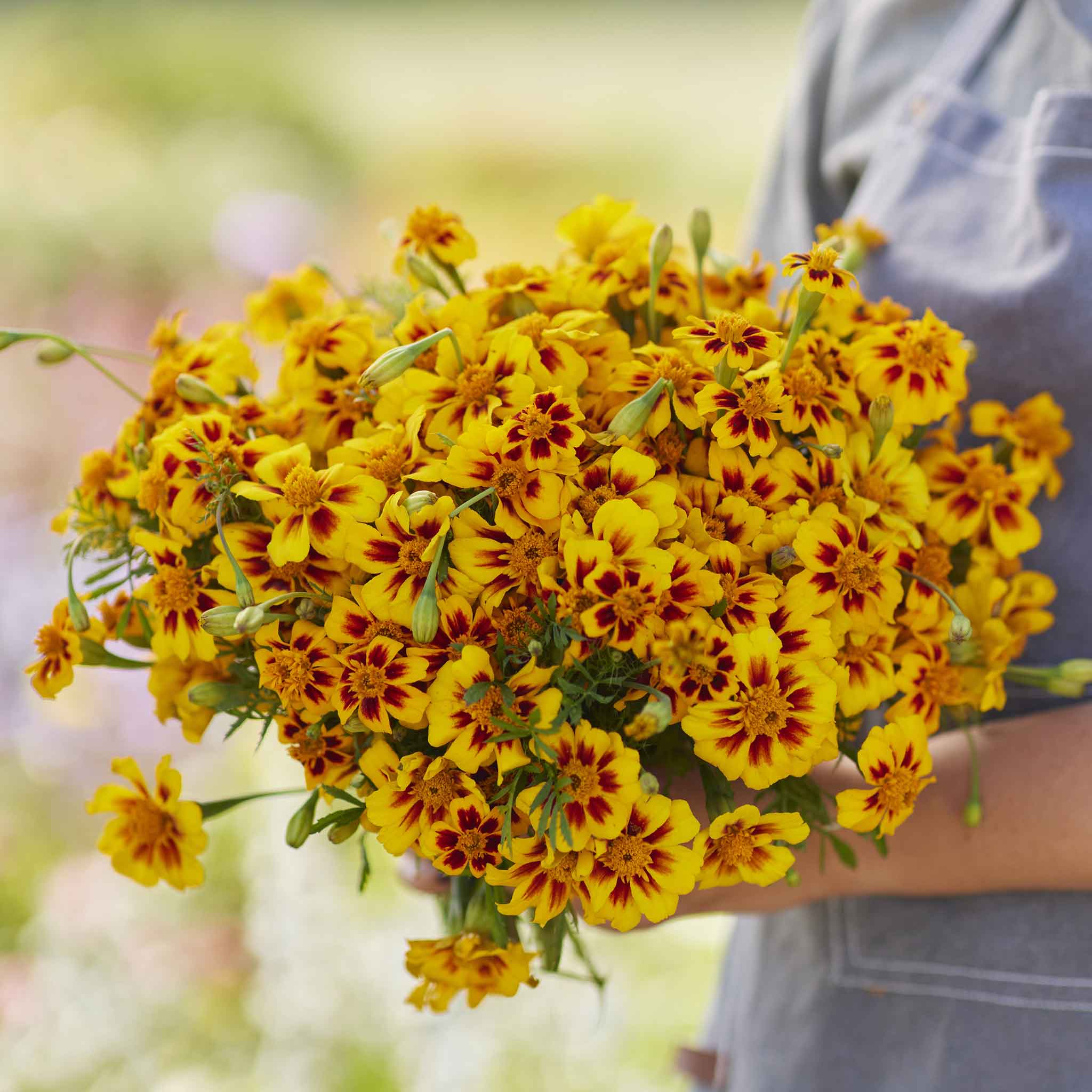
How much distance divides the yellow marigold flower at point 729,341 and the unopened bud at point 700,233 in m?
0.10

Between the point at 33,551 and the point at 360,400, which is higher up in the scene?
the point at 360,400

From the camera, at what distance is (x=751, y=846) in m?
0.45

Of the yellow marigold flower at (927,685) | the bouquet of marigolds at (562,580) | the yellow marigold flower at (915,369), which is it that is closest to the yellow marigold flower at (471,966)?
the bouquet of marigolds at (562,580)

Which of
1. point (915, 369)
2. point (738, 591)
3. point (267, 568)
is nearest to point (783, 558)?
point (738, 591)

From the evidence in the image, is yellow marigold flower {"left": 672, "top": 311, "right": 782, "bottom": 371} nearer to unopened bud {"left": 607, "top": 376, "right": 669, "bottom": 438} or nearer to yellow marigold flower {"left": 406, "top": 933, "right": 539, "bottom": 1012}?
unopened bud {"left": 607, "top": 376, "right": 669, "bottom": 438}

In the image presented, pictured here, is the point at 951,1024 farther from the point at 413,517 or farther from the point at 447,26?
the point at 447,26

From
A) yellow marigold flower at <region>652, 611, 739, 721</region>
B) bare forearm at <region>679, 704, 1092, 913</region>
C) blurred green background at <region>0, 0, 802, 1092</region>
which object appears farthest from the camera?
blurred green background at <region>0, 0, 802, 1092</region>

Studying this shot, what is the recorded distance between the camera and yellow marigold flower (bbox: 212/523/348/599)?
46cm

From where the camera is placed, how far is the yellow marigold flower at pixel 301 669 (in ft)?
1.44

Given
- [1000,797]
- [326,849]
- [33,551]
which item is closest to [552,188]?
[33,551]

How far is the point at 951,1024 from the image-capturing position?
686 mm

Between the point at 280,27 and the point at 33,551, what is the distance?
1.79 meters

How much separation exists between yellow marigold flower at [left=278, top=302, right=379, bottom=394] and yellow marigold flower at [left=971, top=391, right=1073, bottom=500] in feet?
1.14

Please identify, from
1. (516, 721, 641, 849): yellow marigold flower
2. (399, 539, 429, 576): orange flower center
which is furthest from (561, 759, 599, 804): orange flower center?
(399, 539, 429, 576): orange flower center
